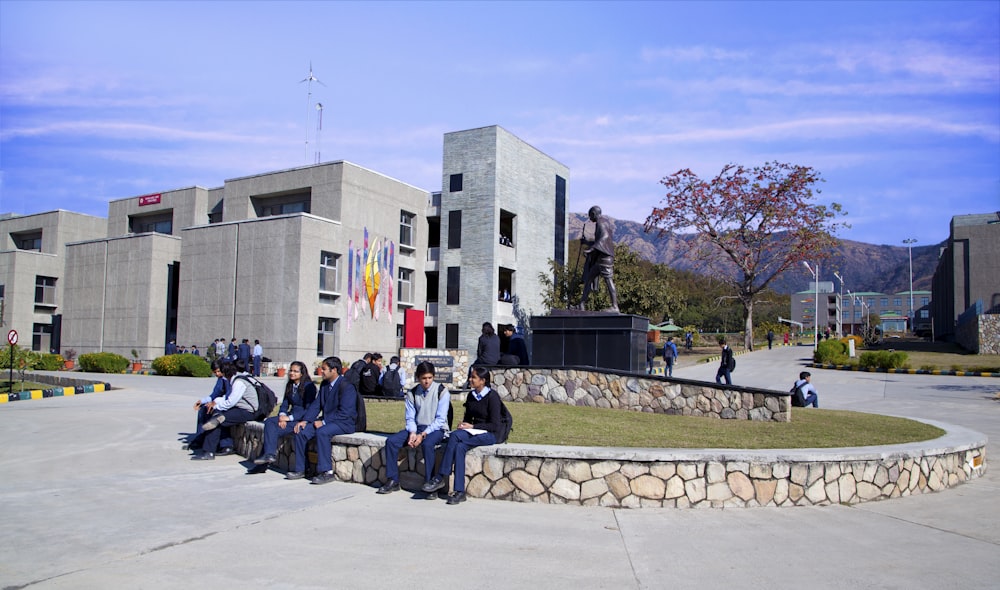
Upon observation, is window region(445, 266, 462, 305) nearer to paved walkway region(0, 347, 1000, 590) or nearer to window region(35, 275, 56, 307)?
window region(35, 275, 56, 307)

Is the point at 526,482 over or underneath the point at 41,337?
underneath

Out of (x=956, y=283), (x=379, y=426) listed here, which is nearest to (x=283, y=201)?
(x=379, y=426)

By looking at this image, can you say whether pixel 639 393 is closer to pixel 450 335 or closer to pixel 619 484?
pixel 619 484

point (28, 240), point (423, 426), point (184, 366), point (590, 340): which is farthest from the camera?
point (28, 240)

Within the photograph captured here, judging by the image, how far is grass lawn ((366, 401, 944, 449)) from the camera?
9.20 m

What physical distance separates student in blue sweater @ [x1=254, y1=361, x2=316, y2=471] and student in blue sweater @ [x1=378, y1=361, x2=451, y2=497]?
1.48m

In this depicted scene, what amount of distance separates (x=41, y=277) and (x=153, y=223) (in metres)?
7.33

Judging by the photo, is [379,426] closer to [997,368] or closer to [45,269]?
[997,368]

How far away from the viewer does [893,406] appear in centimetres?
1894

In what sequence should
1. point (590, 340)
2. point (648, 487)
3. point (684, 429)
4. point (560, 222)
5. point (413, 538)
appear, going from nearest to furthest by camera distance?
point (413, 538)
point (648, 487)
point (684, 429)
point (590, 340)
point (560, 222)

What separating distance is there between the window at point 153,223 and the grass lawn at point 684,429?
3515 cm

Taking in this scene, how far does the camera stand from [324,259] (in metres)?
34.4

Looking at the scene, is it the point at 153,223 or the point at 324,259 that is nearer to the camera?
the point at 324,259

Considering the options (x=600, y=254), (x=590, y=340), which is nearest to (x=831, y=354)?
(x=600, y=254)
